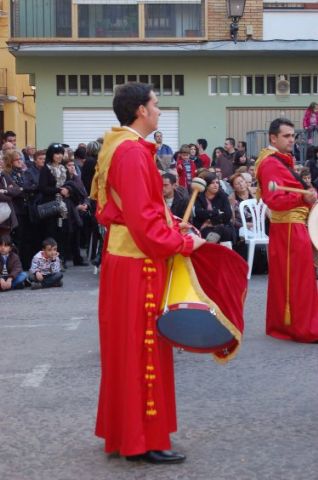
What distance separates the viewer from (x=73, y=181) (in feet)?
46.0

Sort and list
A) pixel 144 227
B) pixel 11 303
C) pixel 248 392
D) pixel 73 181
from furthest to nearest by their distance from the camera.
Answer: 1. pixel 73 181
2. pixel 11 303
3. pixel 248 392
4. pixel 144 227

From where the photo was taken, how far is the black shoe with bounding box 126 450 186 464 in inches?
206

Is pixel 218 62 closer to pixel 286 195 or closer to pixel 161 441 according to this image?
pixel 286 195

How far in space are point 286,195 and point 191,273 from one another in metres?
3.47

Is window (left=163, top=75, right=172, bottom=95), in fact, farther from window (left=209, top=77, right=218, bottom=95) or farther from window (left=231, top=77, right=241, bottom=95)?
window (left=231, top=77, right=241, bottom=95)

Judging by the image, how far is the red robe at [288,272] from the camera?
342 inches

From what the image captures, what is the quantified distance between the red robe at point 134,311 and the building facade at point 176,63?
18.5 m

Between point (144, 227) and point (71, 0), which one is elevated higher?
point (71, 0)

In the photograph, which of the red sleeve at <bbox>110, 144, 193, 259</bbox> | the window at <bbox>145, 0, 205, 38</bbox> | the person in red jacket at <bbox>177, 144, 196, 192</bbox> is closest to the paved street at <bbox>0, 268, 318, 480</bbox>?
the red sleeve at <bbox>110, 144, 193, 259</bbox>

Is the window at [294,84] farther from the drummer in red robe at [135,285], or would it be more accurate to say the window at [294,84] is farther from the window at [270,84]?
the drummer in red robe at [135,285]

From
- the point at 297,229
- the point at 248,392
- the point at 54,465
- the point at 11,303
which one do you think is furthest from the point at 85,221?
the point at 54,465

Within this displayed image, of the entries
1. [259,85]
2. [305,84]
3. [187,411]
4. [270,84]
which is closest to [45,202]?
[187,411]

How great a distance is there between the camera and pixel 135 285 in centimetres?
518

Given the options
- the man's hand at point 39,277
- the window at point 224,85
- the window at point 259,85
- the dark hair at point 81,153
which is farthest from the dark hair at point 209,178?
the window at point 259,85
